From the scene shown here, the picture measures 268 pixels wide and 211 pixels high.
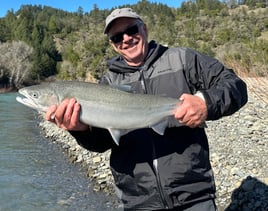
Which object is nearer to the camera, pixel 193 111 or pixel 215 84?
pixel 193 111

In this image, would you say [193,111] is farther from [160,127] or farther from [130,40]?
[130,40]

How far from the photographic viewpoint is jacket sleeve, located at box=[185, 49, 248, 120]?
2871mm

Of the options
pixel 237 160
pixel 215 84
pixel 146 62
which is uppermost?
pixel 146 62

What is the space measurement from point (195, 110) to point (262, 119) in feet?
34.9

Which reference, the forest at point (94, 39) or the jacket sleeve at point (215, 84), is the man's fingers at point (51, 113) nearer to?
the jacket sleeve at point (215, 84)

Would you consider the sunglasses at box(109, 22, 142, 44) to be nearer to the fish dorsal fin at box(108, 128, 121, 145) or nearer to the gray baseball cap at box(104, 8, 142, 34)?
the gray baseball cap at box(104, 8, 142, 34)

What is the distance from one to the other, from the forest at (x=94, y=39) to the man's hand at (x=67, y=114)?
2279 cm

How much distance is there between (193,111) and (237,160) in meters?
6.36

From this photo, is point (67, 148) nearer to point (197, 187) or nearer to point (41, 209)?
point (41, 209)

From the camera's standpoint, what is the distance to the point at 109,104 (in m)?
3.37

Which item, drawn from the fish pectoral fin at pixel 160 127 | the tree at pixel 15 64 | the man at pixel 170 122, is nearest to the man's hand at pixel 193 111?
the man at pixel 170 122

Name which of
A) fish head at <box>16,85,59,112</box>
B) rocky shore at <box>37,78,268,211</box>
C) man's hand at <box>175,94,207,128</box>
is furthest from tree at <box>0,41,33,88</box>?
man's hand at <box>175,94,207,128</box>

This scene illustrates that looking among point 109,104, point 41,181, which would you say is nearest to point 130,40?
point 109,104

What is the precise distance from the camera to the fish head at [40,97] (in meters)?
3.34
